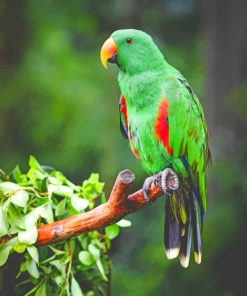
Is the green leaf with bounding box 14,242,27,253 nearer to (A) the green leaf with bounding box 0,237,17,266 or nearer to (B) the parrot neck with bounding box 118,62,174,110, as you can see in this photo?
(A) the green leaf with bounding box 0,237,17,266

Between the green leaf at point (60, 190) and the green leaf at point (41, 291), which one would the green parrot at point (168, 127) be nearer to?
the green leaf at point (60, 190)

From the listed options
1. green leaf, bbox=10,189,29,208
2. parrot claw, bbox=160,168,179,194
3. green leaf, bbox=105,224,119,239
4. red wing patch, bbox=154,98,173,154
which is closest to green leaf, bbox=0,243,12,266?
green leaf, bbox=10,189,29,208

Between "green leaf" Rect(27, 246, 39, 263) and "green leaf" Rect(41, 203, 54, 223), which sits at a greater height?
"green leaf" Rect(41, 203, 54, 223)

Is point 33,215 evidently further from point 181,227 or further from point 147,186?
point 181,227

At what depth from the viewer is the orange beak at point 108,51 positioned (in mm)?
2344

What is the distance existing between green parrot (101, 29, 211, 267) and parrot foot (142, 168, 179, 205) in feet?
0.06

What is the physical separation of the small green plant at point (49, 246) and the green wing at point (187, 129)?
334mm

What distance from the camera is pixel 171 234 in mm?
2363

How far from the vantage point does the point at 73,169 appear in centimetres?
705

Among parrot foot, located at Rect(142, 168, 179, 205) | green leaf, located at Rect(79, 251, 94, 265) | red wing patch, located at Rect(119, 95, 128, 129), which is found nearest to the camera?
parrot foot, located at Rect(142, 168, 179, 205)

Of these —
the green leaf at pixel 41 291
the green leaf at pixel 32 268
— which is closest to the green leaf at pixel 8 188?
the green leaf at pixel 32 268

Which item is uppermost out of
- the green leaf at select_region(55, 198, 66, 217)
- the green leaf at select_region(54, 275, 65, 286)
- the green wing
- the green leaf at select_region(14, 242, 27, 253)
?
the green wing

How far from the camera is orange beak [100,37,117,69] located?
7.69 feet

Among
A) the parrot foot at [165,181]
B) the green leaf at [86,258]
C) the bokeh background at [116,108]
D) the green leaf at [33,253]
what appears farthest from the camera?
the bokeh background at [116,108]
